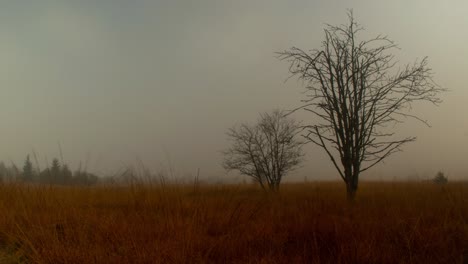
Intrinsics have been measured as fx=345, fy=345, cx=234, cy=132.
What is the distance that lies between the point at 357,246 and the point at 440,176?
20.4 m

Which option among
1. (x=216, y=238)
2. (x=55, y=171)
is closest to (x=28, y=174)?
(x=55, y=171)

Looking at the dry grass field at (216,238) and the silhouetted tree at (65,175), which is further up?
the silhouetted tree at (65,175)

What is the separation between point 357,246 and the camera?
127 inches

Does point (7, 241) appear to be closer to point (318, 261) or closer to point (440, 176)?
point (318, 261)

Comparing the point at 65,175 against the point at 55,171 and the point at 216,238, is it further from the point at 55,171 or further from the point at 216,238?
the point at 216,238

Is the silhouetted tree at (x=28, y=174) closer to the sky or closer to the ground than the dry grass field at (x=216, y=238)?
closer to the sky

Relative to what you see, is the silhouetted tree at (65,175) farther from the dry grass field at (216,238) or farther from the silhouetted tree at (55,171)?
the dry grass field at (216,238)

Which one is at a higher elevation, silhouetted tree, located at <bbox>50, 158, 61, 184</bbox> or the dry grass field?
silhouetted tree, located at <bbox>50, 158, 61, 184</bbox>

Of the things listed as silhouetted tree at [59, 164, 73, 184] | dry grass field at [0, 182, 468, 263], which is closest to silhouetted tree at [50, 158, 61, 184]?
silhouetted tree at [59, 164, 73, 184]

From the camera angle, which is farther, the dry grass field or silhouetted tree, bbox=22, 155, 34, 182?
silhouetted tree, bbox=22, 155, 34, 182

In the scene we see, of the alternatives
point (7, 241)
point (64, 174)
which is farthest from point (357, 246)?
point (64, 174)

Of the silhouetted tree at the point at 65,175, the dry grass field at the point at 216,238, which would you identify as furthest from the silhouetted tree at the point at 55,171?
the dry grass field at the point at 216,238

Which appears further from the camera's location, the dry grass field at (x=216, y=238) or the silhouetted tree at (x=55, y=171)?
the silhouetted tree at (x=55, y=171)

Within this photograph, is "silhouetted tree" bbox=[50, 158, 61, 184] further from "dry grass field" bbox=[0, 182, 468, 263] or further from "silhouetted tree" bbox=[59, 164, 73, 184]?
"dry grass field" bbox=[0, 182, 468, 263]
